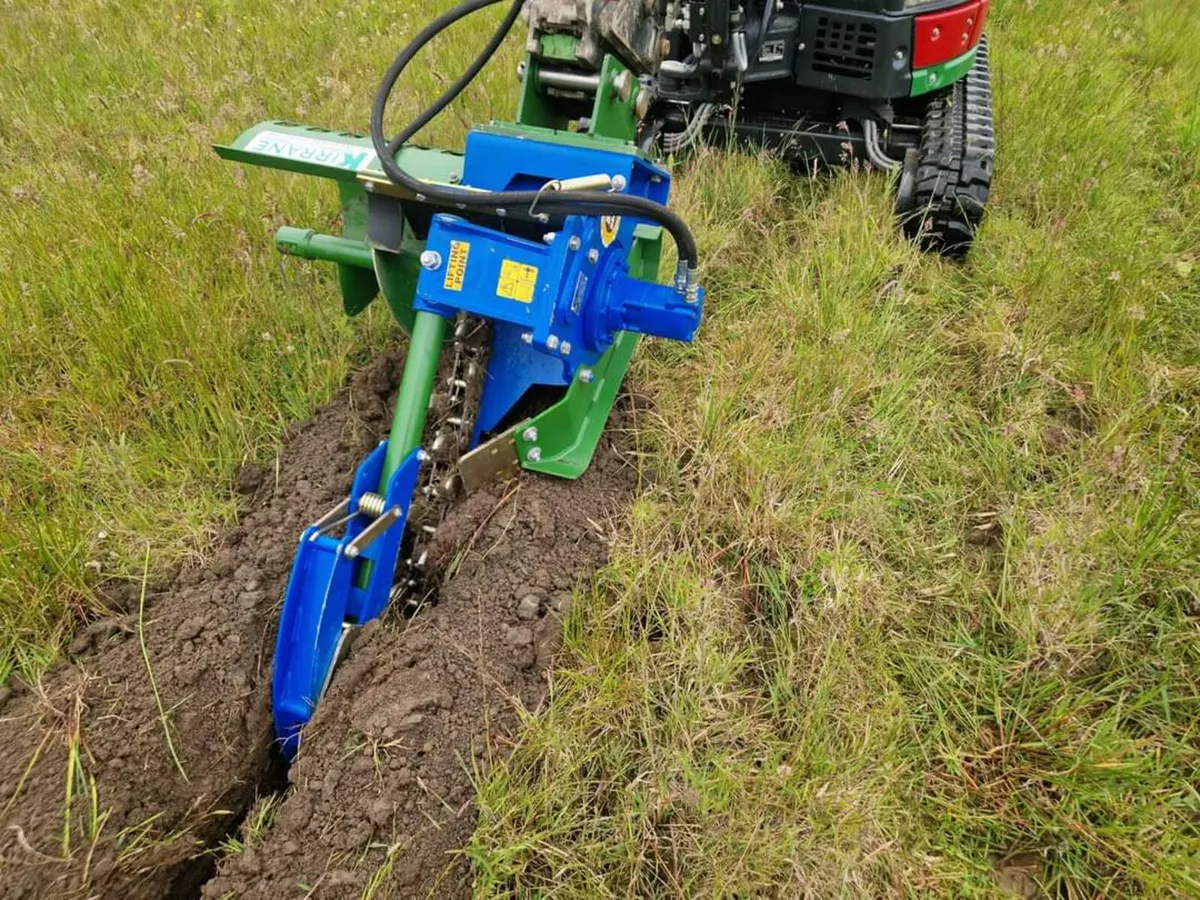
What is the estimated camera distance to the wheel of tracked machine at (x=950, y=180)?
10.7ft

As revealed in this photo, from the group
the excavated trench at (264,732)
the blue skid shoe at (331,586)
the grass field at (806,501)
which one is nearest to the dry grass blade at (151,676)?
the excavated trench at (264,732)

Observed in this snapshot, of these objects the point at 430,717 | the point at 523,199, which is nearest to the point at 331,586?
the point at 430,717

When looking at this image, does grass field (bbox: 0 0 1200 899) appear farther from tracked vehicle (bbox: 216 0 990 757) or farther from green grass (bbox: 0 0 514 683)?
tracked vehicle (bbox: 216 0 990 757)

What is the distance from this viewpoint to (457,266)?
72.3 inches

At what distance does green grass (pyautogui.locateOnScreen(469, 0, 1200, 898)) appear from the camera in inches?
65.9

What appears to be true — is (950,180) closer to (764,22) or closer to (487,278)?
(764,22)

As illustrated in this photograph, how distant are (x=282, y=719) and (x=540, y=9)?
5.92 feet

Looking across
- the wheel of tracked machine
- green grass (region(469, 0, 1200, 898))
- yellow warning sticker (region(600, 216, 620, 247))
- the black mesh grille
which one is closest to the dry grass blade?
green grass (region(469, 0, 1200, 898))

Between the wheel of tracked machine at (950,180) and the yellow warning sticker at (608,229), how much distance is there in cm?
177

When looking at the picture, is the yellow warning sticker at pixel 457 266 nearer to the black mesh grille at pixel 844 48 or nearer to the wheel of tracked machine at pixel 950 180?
the wheel of tracked machine at pixel 950 180

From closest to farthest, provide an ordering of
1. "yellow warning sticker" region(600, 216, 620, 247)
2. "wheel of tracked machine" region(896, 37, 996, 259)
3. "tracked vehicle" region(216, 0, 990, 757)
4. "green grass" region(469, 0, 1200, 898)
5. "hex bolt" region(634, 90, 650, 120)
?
"green grass" region(469, 0, 1200, 898) < "tracked vehicle" region(216, 0, 990, 757) < "yellow warning sticker" region(600, 216, 620, 247) < "hex bolt" region(634, 90, 650, 120) < "wheel of tracked machine" region(896, 37, 996, 259)

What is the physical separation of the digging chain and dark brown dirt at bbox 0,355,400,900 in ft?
0.99

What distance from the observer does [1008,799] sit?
5.83 ft

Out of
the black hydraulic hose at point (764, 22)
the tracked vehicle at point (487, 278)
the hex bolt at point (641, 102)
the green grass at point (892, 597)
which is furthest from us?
the black hydraulic hose at point (764, 22)
